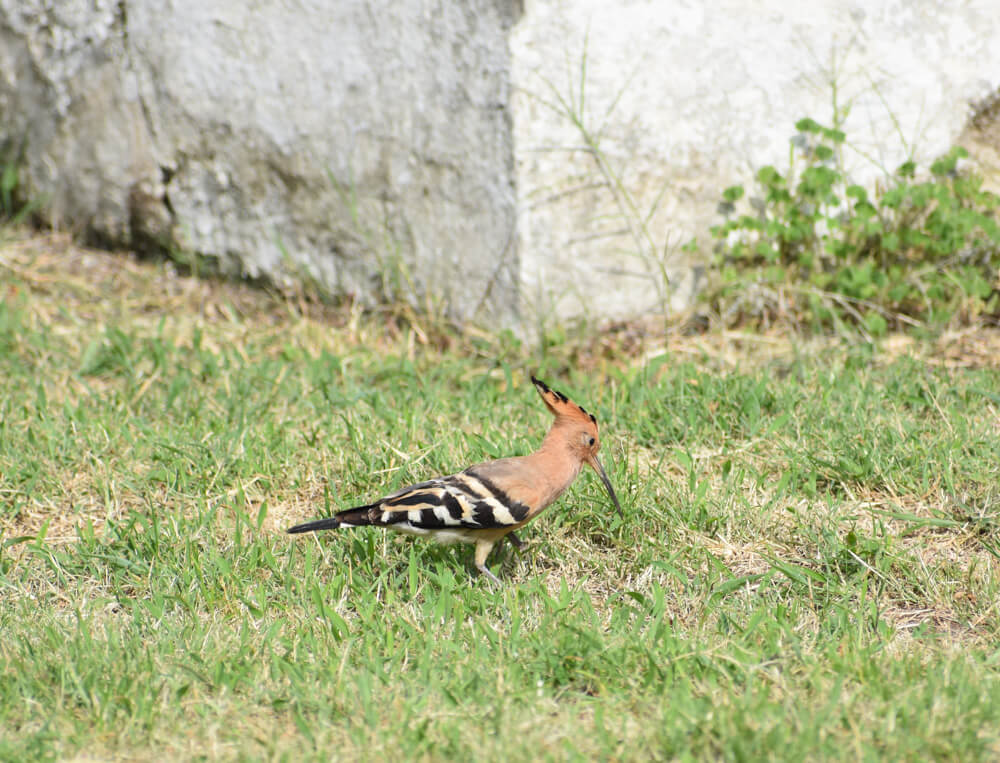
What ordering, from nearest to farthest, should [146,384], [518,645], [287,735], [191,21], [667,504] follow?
[287,735], [518,645], [667,504], [146,384], [191,21]

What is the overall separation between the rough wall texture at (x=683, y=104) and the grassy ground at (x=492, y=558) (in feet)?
1.55

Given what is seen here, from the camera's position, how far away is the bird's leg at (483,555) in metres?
3.43

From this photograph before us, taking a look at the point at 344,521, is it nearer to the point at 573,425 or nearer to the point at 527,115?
the point at 573,425

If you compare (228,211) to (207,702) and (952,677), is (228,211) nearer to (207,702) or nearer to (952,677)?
A: (207,702)

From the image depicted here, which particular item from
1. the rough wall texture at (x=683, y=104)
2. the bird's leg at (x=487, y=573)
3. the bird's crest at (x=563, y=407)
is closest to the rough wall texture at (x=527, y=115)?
the rough wall texture at (x=683, y=104)

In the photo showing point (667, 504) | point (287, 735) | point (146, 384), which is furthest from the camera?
point (146, 384)

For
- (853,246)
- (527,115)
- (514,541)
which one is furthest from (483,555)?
(853,246)

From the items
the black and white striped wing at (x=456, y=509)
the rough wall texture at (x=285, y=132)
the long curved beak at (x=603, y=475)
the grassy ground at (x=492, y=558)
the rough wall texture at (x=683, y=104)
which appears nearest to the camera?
the grassy ground at (x=492, y=558)

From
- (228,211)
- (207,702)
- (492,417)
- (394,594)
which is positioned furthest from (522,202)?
(207,702)

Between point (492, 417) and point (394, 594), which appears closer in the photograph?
point (394, 594)

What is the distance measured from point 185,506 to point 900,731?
2.62 meters

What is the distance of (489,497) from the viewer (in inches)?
129

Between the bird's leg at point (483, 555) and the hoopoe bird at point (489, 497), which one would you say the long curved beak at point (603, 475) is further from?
the bird's leg at point (483, 555)

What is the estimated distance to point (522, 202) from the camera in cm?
506
